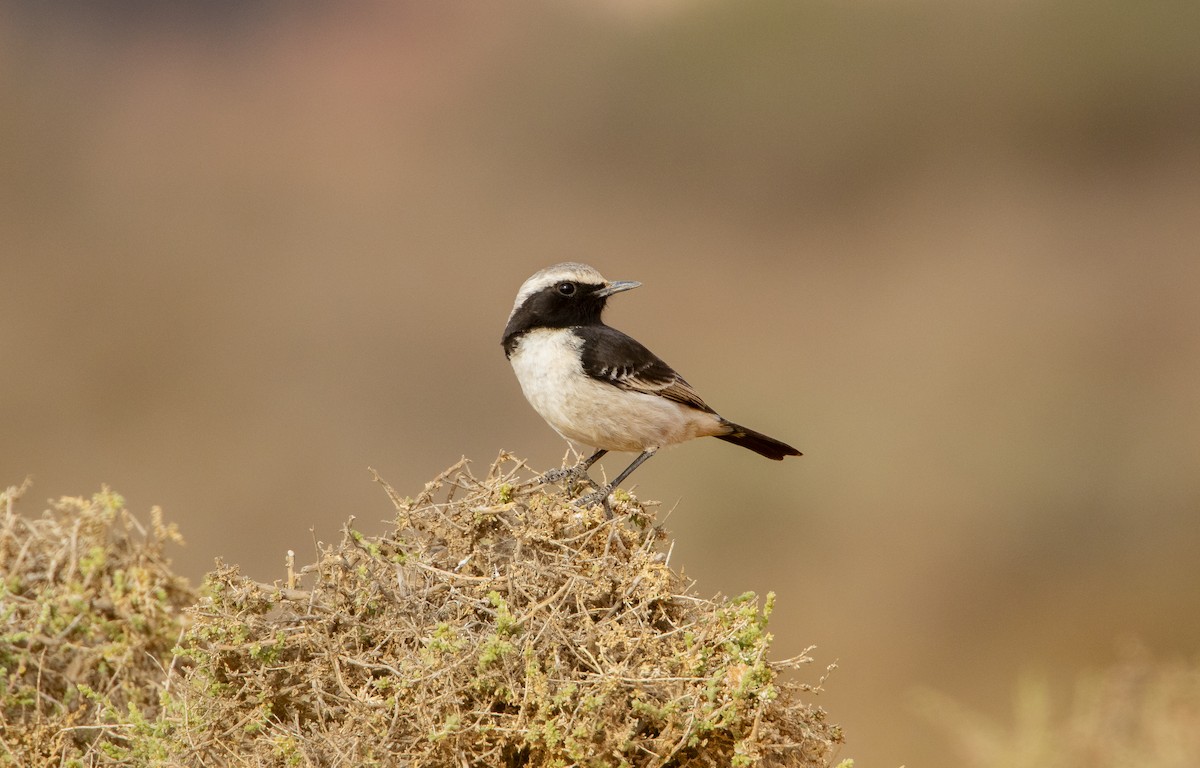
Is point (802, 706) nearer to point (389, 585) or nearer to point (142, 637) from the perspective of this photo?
point (389, 585)

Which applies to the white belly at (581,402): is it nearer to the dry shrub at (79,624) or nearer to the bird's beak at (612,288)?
the bird's beak at (612,288)

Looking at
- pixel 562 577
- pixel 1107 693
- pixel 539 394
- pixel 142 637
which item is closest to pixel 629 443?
pixel 539 394

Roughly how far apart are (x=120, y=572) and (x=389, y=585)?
117 centimetres

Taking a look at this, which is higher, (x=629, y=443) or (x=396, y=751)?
(x=629, y=443)

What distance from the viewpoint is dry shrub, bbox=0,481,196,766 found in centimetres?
265

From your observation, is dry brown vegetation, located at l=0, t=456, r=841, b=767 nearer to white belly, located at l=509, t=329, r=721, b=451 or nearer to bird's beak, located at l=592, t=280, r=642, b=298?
white belly, located at l=509, t=329, r=721, b=451

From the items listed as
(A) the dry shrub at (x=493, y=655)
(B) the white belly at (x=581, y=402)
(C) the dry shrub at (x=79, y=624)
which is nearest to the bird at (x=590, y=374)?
(B) the white belly at (x=581, y=402)

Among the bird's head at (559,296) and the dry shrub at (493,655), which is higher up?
the bird's head at (559,296)

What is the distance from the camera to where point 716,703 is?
74.1 inches

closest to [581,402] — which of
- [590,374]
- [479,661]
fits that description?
[590,374]

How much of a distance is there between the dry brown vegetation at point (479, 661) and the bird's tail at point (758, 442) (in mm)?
1334

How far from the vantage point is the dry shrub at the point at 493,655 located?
6.14 ft

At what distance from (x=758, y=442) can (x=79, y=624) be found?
Answer: 2.18 m

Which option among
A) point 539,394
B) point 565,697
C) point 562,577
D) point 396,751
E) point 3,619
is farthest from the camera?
point 539,394
